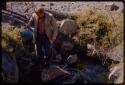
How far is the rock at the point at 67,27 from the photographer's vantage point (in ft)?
41.8

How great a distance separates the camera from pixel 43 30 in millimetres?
10992

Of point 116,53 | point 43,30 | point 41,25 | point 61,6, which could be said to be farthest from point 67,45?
point 61,6

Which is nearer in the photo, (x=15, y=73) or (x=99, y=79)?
(x=15, y=73)

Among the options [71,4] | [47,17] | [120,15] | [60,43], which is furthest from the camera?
[71,4]

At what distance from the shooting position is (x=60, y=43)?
12.4 m

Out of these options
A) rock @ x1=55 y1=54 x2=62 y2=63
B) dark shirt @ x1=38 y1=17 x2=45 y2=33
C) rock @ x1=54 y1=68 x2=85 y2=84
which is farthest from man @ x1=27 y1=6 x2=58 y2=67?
rock @ x1=54 y1=68 x2=85 y2=84

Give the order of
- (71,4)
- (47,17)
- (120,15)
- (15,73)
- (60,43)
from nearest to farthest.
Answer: (15,73), (47,17), (60,43), (120,15), (71,4)

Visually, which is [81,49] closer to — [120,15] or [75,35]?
[75,35]

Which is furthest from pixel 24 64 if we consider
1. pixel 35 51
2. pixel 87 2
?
pixel 87 2

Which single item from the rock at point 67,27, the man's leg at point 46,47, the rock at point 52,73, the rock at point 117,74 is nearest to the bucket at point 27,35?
the man's leg at point 46,47

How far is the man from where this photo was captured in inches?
424

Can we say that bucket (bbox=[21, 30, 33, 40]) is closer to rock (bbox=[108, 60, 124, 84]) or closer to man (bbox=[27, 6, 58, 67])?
man (bbox=[27, 6, 58, 67])

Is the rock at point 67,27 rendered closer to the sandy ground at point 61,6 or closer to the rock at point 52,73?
the sandy ground at point 61,6

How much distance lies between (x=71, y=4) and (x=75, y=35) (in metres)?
1.97
